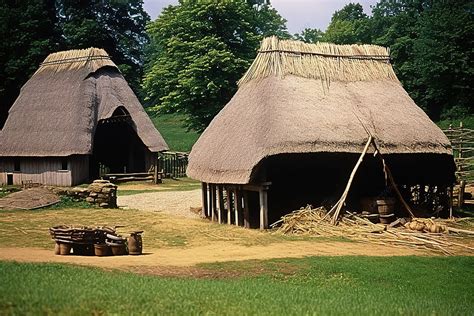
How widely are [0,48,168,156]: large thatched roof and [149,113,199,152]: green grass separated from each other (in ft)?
39.6

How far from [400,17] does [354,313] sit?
54635 mm

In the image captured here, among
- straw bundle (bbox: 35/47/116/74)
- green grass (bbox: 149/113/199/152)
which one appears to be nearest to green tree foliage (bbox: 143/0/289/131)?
green grass (bbox: 149/113/199/152)

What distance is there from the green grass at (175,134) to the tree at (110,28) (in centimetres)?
755

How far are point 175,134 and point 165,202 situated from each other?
40.7 m

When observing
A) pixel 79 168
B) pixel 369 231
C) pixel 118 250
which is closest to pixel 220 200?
pixel 369 231

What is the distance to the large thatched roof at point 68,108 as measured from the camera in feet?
128

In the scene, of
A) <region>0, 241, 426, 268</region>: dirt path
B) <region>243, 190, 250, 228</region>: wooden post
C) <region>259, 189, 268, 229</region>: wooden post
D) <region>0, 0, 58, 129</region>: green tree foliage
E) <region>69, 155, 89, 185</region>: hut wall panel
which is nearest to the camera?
<region>0, 241, 426, 268</region>: dirt path

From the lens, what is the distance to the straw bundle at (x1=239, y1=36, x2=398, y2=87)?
88.7 ft

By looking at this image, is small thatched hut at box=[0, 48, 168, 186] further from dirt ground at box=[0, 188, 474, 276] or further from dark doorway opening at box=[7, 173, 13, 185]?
dirt ground at box=[0, 188, 474, 276]

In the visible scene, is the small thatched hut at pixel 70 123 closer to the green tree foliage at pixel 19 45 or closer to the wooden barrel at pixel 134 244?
the green tree foliage at pixel 19 45

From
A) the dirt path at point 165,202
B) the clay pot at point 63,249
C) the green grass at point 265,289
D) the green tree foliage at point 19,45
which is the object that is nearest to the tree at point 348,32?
the green tree foliage at point 19,45

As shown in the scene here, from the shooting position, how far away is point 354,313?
1052cm

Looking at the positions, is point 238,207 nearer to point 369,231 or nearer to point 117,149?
point 369,231

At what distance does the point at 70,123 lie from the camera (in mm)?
39344
